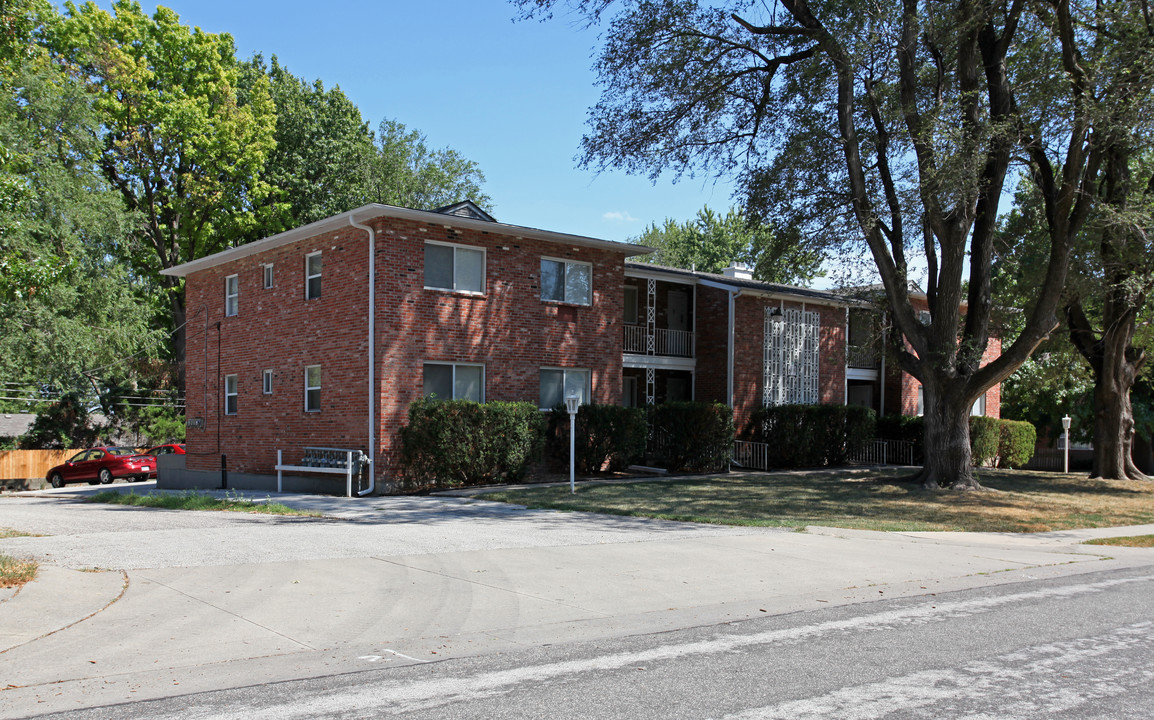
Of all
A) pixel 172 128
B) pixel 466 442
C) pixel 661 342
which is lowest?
pixel 466 442

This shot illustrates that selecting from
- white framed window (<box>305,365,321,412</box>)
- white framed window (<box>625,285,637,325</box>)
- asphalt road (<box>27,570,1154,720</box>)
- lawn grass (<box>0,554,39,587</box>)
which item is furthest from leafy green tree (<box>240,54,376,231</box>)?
asphalt road (<box>27,570,1154,720</box>)

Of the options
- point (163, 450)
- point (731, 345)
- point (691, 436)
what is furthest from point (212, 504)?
point (163, 450)

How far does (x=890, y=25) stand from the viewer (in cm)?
1847

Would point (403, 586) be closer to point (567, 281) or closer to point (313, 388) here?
point (313, 388)

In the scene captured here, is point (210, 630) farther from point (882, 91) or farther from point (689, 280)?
point (689, 280)

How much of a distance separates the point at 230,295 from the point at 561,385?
1018cm

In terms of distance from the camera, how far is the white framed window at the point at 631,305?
28000 mm

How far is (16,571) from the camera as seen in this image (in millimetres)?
8328

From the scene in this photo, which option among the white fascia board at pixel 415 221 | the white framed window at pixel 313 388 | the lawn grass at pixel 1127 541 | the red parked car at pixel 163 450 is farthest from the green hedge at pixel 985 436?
the red parked car at pixel 163 450

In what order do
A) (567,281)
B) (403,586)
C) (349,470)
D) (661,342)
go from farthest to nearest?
(661,342) < (567,281) < (349,470) < (403,586)

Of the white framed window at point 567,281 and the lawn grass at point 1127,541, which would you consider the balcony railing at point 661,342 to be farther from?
the lawn grass at point 1127,541

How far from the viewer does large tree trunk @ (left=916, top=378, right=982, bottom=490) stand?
2020cm

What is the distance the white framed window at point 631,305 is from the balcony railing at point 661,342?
76cm

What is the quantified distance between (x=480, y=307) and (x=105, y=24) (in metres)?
23.7
